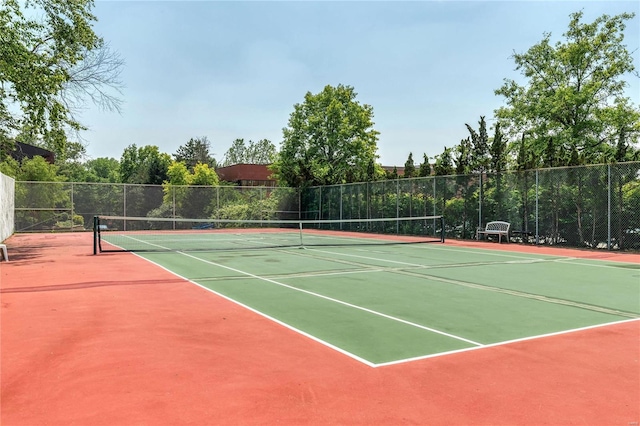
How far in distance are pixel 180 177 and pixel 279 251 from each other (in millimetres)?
38699

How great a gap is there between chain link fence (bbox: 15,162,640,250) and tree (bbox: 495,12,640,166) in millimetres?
10546

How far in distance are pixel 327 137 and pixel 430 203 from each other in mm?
19673

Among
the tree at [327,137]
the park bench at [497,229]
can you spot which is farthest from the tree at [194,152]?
the park bench at [497,229]

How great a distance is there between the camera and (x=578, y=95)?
1267 inches

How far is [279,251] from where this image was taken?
16.7 m

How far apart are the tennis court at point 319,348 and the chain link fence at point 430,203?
7.48m

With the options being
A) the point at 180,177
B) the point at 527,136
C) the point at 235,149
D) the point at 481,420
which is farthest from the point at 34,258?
the point at 235,149

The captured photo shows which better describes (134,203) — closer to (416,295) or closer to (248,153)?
(416,295)

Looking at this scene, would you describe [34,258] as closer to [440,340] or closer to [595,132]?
[440,340]

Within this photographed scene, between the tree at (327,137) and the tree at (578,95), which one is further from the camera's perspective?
the tree at (327,137)

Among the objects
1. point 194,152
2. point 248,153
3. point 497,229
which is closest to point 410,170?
point 497,229

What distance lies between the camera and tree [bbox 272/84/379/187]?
42.8m

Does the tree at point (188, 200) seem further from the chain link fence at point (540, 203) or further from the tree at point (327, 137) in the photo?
the chain link fence at point (540, 203)

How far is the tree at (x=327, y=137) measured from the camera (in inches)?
1686
